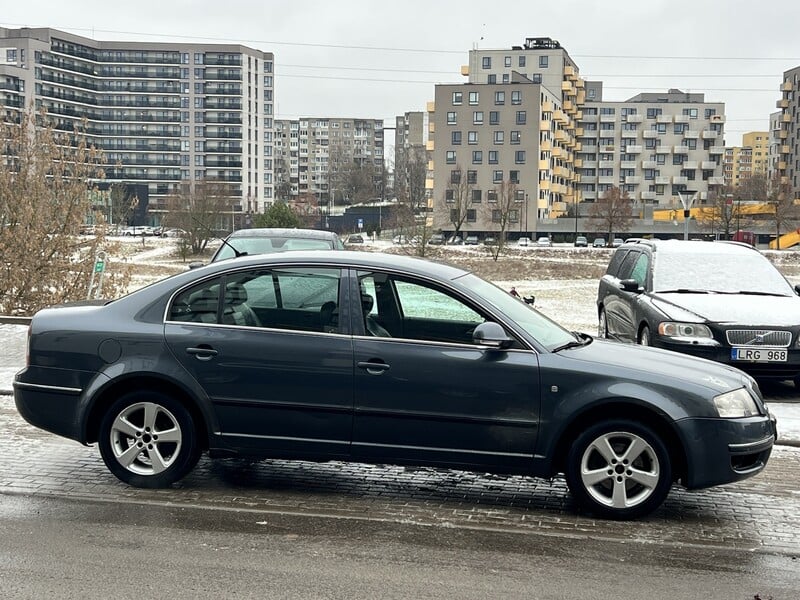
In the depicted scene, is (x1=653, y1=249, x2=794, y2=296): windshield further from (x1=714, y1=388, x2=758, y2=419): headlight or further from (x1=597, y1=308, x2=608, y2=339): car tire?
(x1=714, y1=388, x2=758, y2=419): headlight

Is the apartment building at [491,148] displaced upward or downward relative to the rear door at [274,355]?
upward

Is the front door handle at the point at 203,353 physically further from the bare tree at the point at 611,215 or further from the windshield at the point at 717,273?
the bare tree at the point at 611,215

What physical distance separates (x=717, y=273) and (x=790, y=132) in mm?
141609

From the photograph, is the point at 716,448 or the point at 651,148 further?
the point at 651,148

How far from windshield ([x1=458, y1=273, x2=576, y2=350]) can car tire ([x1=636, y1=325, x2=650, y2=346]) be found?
4470 millimetres

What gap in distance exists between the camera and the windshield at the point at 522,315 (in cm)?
602

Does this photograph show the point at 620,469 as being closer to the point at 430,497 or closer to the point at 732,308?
the point at 430,497

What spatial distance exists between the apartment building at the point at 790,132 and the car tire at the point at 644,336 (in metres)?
134

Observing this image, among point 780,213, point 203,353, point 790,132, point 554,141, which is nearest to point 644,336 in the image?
point 203,353

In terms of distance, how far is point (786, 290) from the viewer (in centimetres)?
1130

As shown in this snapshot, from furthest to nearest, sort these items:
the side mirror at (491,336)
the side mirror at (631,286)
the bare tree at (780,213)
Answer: the bare tree at (780,213) < the side mirror at (631,286) < the side mirror at (491,336)

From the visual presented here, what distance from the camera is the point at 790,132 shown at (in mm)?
140125

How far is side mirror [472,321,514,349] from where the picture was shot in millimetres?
5695

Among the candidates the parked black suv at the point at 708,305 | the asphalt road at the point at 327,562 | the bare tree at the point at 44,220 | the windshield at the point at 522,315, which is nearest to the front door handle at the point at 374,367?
the windshield at the point at 522,315
